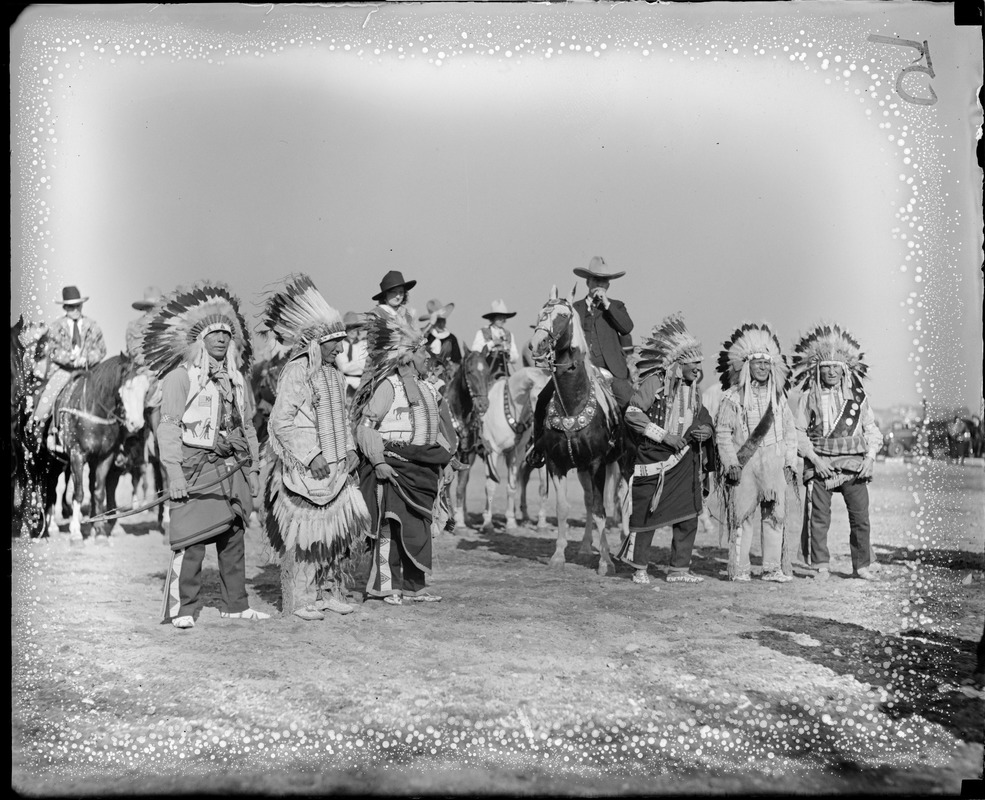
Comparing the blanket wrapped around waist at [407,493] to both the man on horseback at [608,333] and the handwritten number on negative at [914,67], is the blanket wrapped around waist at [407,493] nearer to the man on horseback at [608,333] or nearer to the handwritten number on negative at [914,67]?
the man on horseback at [608,333]

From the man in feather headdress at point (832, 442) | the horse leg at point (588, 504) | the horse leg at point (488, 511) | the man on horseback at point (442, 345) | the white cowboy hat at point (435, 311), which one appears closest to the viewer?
the man in feather headdress at point (832, 442)

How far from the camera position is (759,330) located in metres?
8.23

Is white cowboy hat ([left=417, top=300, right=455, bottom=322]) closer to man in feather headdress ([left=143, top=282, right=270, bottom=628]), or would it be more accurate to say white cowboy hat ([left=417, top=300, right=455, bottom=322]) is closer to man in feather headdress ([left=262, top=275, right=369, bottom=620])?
man in feather headdress ([left=262, top=275, right=369, bottom=620])

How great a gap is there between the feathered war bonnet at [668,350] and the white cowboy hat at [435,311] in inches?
78.7

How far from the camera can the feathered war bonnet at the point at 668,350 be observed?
8.51 m

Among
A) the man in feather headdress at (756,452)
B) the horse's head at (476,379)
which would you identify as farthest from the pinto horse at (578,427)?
the horse's head at (476,379)

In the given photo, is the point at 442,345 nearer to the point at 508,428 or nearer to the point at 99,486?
the point at 508,428

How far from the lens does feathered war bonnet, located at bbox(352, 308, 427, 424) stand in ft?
24.9

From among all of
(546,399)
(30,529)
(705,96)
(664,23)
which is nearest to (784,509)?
(546,399)

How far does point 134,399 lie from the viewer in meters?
10.2

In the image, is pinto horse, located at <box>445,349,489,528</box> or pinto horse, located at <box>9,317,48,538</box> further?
pinto horse, located at <box>445,349,489,528</box>

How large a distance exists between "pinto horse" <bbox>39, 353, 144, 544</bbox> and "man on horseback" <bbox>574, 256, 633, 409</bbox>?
14.6ft

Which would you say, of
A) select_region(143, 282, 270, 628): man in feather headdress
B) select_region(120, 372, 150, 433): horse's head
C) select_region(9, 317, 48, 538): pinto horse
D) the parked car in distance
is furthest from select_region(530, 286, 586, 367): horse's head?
select_region(120, 372, 150, 433): horse's head

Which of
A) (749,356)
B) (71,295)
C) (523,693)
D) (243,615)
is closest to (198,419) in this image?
(71,295)
